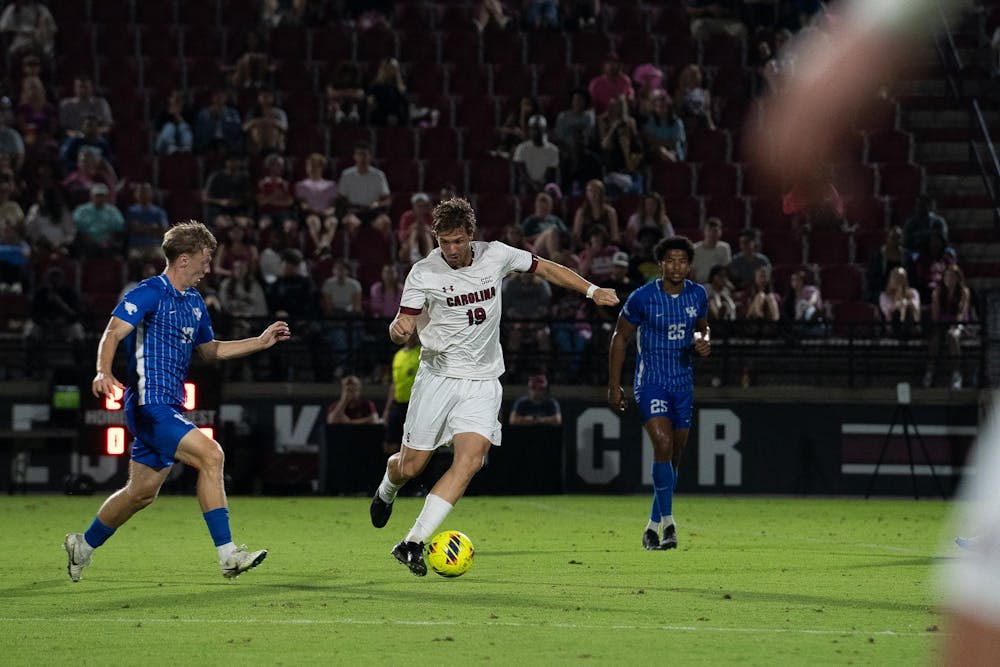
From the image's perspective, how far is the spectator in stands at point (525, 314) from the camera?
787 inches

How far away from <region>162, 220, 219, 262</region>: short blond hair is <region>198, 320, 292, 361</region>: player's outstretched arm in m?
0.58

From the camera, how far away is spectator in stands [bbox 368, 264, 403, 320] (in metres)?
Answer: 20.0

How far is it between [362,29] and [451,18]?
5.46 feet

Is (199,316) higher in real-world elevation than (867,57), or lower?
lower

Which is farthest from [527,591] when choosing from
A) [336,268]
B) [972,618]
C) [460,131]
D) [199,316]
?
[460,131]

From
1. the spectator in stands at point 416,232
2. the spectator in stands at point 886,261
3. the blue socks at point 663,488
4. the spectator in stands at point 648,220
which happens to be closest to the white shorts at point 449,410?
the blue socks at point 663,488

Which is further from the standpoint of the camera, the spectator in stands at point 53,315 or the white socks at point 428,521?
the spectator in stands at point 53,315

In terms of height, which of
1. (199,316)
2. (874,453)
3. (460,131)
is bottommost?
(874,453)

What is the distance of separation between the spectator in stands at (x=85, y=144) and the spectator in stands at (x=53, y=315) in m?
3.18

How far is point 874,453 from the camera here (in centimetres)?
1977

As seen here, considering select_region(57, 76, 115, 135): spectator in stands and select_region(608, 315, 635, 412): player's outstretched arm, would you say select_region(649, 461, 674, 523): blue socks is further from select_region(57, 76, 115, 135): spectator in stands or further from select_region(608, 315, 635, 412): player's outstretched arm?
select_region(57, 76, 115, 135): spectator in stands

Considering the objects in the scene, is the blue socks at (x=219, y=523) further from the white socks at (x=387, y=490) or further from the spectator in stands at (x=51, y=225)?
the spectator in stands at (x=51, y=225)

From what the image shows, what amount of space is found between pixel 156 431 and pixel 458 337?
73.2 inches

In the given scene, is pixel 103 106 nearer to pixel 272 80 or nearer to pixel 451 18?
pixel 272 80
